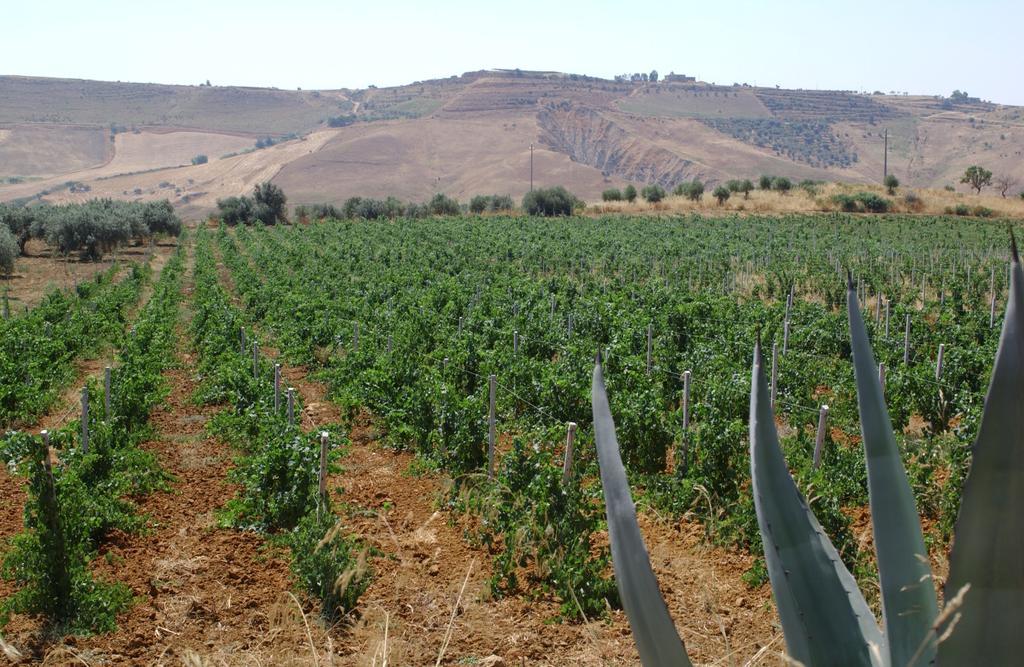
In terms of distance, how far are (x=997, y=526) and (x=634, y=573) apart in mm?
701

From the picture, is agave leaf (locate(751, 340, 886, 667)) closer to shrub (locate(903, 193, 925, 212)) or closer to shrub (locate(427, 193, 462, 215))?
shrub (locate(427, 193, 462, 215))

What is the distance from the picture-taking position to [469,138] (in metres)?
130

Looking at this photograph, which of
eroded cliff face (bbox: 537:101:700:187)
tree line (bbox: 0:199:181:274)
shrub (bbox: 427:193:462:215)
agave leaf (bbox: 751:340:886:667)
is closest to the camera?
A: agave leaf (bbox: 751:340:886:667)

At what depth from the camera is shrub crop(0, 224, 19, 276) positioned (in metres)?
30.0

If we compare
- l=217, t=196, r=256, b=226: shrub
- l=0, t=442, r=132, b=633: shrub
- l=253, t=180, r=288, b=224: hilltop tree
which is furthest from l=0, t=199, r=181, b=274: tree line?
l=0, t=442, r=132, b=633: shrub

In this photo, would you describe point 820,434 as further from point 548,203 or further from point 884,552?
point 548,203

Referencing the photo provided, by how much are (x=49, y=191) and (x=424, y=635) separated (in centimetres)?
11512

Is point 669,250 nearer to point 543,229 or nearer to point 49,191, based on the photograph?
point 543,229

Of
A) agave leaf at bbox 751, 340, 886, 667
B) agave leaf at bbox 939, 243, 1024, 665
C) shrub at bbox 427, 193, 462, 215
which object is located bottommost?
shrub at bbox 427, 193, 462, 215

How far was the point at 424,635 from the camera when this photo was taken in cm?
581

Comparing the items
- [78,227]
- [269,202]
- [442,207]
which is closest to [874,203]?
[442,207]

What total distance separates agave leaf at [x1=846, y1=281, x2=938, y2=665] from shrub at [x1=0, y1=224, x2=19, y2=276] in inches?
1334

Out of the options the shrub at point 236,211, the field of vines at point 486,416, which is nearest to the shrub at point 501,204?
the shrub at point 236,211

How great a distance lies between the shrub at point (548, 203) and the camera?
58125 millimetres
